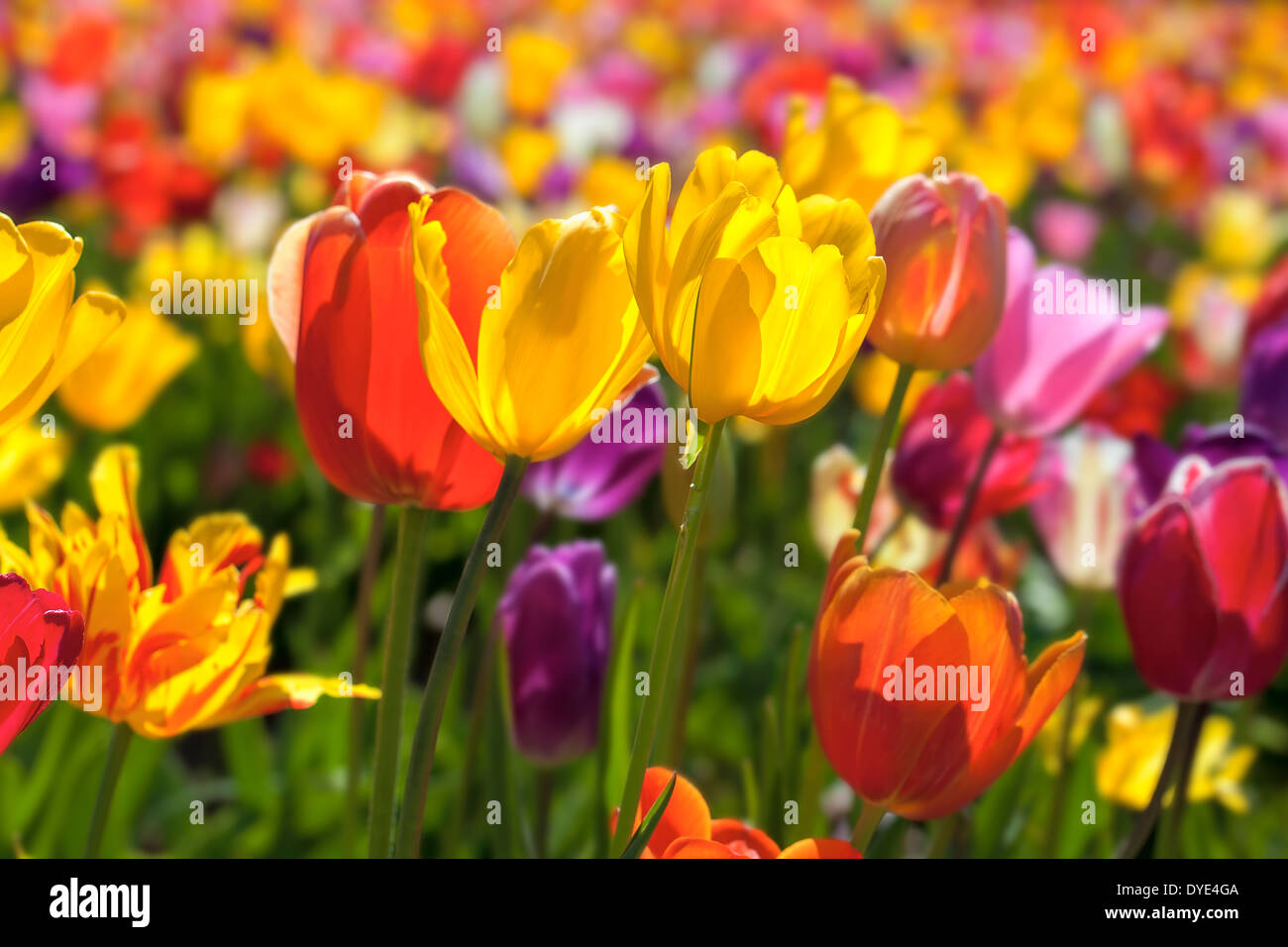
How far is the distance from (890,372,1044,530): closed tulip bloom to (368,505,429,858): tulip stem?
0.40 m

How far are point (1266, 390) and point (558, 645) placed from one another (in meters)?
0.46

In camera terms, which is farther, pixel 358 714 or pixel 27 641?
pixel 358 714

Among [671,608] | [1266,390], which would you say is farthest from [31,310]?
[1266,390]

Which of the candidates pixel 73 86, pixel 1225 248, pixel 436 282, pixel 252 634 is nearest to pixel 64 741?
pixel 252 634

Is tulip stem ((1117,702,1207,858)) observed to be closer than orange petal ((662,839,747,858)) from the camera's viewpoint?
No

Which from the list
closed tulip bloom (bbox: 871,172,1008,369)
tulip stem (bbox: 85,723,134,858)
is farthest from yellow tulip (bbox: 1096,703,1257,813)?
tulip stem (bbox: 85,723,134,858)

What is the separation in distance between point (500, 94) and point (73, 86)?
0.73 meters

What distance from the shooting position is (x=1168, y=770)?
0.56 meters

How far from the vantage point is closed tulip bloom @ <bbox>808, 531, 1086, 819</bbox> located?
0.47 metres

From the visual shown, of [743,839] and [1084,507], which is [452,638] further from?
[1084,507]

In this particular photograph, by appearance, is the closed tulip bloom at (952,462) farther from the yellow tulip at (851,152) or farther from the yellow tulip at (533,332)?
the yellow tulip at (533,332)

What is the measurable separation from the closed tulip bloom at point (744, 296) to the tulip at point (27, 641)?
21cm

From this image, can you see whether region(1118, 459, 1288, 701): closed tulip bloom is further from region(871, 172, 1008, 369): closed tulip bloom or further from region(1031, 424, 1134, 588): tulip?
region(1031, 424, 1134, 588): tulip

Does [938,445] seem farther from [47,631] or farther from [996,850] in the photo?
[47,631]
